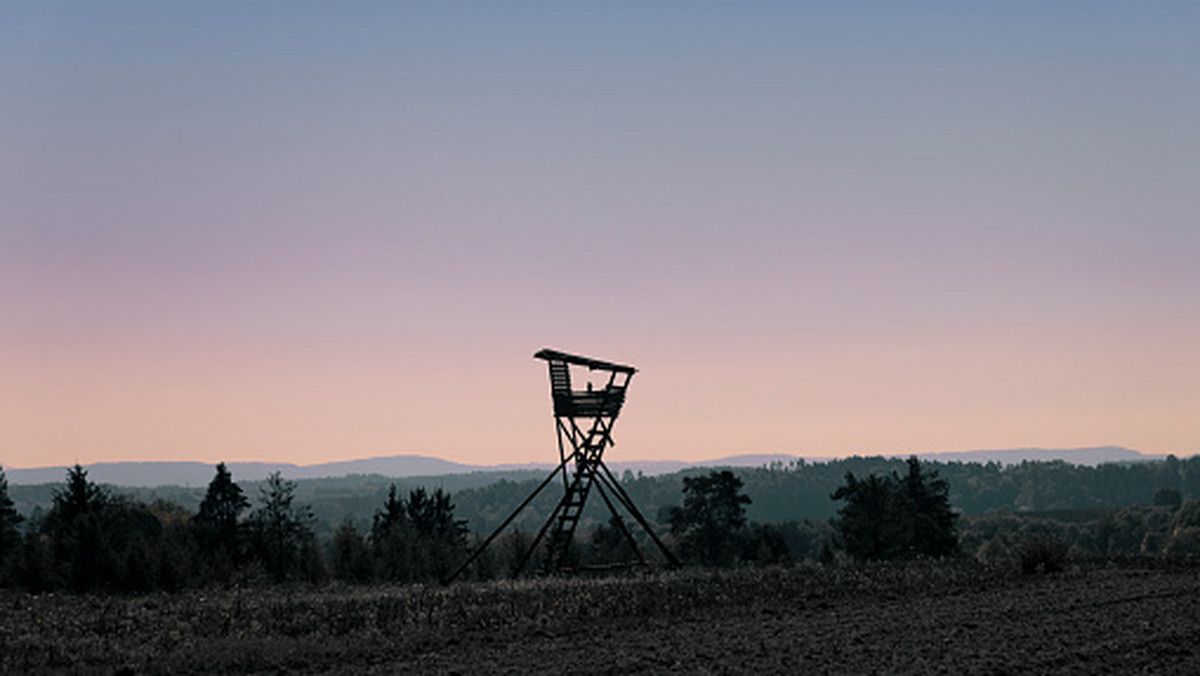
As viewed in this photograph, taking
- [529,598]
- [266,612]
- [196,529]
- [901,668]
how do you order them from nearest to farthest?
[901,668] < [266,612] < [529,598] < [196,529]

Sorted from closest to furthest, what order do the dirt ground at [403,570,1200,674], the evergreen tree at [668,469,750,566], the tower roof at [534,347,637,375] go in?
the dirt ground at [403,570,1200,674] < the tower roof at [534,347,637,375] < the evergreen tree at [668,469,750,566]

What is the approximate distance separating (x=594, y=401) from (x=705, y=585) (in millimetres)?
7910

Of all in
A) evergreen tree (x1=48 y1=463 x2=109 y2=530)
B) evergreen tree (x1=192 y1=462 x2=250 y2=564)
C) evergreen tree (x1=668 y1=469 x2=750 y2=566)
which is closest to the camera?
evergreen tree (x1=48 y1=463 x2=109 y2=530)

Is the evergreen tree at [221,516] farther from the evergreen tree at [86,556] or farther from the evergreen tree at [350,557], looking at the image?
the evergreen tree at [86,556]

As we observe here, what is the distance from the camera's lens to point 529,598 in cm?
3120

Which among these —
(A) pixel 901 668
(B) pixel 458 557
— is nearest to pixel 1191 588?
(A) pixel 901 668

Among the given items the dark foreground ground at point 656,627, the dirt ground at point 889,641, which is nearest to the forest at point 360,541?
the dark foreground ground at point 656,627

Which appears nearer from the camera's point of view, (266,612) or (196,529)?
(266,612)

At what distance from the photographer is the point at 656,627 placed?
27.0 m

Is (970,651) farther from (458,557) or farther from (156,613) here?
(458,557)

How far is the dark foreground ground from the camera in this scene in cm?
2195

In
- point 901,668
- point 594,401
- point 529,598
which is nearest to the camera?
point 901,668

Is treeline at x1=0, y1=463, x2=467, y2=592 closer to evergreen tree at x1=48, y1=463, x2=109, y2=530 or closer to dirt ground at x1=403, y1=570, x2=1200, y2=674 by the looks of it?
evergreen tree at x1=48, y1=463, x2=109, y2=530

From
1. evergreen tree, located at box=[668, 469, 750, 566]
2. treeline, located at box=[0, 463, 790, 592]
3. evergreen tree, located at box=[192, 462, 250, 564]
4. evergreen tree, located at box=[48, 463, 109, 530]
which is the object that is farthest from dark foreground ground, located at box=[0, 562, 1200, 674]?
evergreen tree, located at box=[668, 469, 750, 566]
